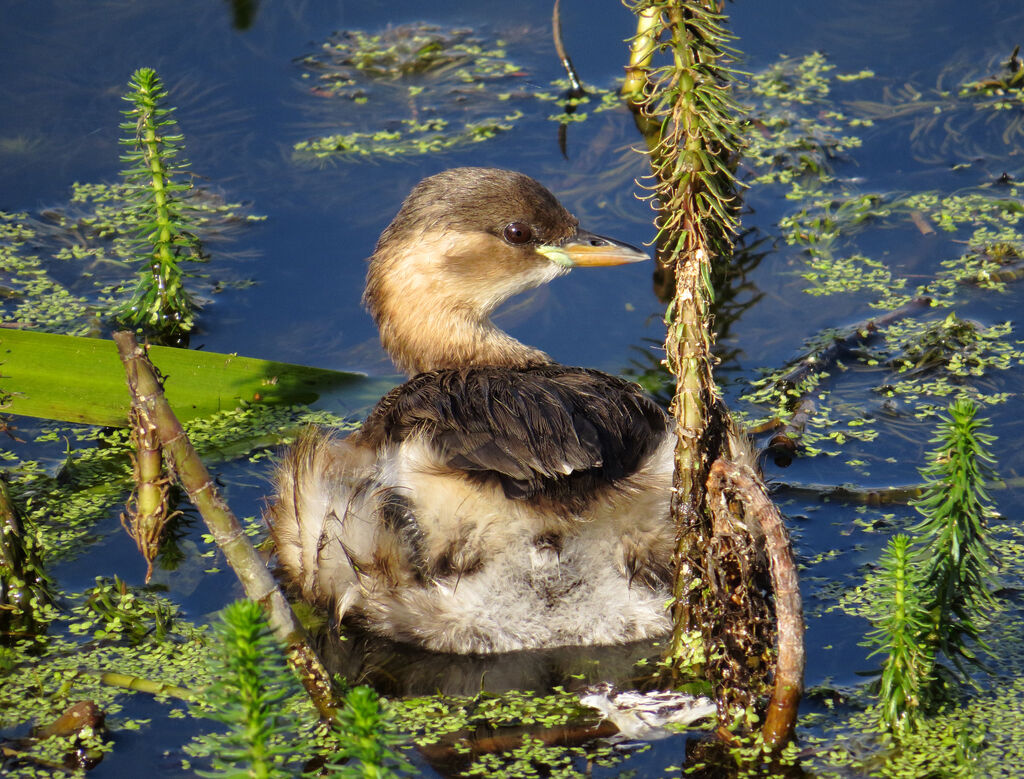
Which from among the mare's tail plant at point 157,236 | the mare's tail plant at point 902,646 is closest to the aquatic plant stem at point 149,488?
the mare's tail plant at point 157,236

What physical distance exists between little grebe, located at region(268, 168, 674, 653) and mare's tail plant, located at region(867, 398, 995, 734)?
74cm

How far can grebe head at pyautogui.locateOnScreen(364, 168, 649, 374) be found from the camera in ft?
16.6

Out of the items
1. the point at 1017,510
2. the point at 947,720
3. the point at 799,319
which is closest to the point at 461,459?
the point at 947,720

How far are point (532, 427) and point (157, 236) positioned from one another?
242 centimetres

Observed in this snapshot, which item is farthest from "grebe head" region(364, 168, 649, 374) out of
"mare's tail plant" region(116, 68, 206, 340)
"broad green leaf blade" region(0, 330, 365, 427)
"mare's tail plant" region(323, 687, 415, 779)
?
"mare's tail plant" region(323, 687, 415, 779)

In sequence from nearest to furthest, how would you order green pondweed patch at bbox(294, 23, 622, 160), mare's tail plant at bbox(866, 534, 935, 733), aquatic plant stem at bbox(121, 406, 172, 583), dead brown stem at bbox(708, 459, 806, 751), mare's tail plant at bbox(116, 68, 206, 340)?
dead brown stem at bbox(708, 459, 806, 751) → mare's tail plant at bbox(866, 534, 935, 733) → aquatic plant stem at bbox(121, 406, 172, 583) → mare's tail plant at bbox(116, 68, 206, 340) → green pondweed patch at bbox(294, 23, 622, 160)

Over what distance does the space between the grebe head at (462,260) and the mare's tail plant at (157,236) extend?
0.90 metres

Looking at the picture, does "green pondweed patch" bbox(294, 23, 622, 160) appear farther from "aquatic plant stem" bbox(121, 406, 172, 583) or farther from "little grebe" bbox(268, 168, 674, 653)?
"aquatic plant stem" bbox(121, 406, 172, 583)

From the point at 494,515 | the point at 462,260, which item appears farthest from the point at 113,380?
the point at 494,515

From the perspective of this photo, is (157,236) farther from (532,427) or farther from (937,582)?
(937,582)

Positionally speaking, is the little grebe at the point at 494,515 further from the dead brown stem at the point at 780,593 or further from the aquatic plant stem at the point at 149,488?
the dead brown stem at the point at 780,593

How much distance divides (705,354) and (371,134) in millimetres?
4305

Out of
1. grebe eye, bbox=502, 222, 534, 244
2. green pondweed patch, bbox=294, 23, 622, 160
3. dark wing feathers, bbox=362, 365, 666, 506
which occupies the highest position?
green pondweed patch, bbox=294, 23, 622, 160

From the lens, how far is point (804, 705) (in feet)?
11.8
